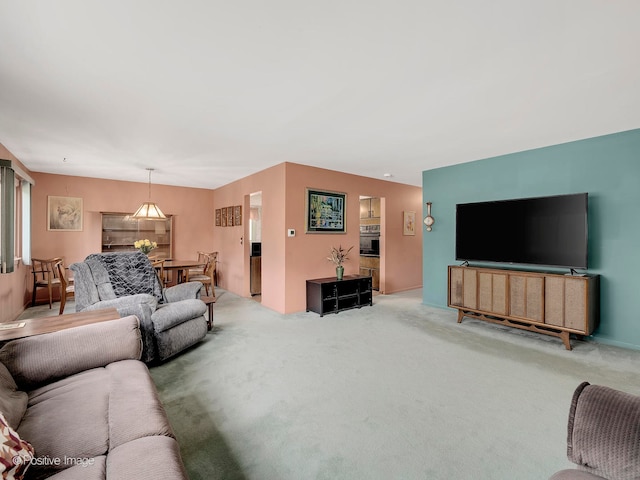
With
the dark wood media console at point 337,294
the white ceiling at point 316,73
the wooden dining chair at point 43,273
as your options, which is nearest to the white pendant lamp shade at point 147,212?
the white ceiling at point 316,73

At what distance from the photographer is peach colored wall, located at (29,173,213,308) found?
5500 mm

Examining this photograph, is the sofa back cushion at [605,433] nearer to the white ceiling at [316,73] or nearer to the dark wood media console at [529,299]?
the white ceiling at [316,73]

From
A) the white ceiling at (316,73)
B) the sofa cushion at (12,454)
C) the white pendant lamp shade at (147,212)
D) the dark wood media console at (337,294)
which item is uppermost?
the white ceiling at (316,73)

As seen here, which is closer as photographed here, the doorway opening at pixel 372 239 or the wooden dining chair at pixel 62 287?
the wooden dining chair at pixel 62 287

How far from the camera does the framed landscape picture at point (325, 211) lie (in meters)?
4.85

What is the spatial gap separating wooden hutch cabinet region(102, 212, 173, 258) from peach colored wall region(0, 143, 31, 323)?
134 cm

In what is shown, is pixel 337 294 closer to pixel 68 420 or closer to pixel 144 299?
pixel 144 299

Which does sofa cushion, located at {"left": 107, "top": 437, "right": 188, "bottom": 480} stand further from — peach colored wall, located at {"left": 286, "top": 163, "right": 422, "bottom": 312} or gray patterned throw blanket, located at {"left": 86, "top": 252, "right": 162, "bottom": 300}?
peach colored wall, located at {"left": 286, "top": 163, "right": 422, "bottom": 312}

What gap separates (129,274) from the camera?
3420mm

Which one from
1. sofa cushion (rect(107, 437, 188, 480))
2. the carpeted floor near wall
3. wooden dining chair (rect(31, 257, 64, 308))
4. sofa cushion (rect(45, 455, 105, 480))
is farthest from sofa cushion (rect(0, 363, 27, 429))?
wooden dining chair (rect(31, 257, 64, 308))

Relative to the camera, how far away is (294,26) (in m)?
1.68

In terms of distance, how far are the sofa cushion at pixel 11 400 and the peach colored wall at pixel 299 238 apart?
326cm

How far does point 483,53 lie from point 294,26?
3.97 ft

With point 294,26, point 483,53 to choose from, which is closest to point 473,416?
point 483,53
